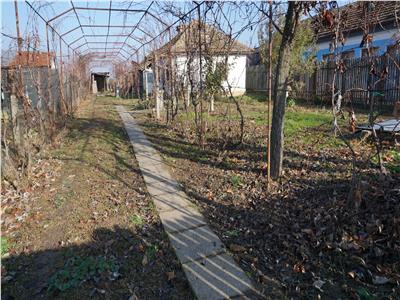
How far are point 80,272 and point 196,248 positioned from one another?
47.5 inches

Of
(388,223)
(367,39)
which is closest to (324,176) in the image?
(388,223)

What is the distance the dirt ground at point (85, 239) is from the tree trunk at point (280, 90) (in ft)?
6.90

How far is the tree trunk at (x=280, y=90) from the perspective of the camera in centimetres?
479

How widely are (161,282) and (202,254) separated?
560mm

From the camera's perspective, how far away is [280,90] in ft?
16.6

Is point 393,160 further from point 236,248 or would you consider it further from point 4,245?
point 4,245

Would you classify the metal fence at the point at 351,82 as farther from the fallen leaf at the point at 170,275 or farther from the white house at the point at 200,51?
the fallen leaf at the point at 170,275

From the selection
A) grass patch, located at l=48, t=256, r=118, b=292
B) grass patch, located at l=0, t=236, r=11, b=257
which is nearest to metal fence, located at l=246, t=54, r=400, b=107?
grass patch, located at l=48, t=256, r=118, b=292

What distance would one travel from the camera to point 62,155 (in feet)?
24.9

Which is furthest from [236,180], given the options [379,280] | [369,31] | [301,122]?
[301,122]

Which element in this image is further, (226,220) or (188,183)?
(188,183)

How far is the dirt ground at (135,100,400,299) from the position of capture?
296 centimetres

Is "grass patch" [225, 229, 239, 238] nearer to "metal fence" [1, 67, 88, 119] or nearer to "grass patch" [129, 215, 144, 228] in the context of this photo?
"grass patch" [129, 215, 144, 228]

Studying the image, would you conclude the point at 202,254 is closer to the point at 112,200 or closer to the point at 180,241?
the point at 180,241
